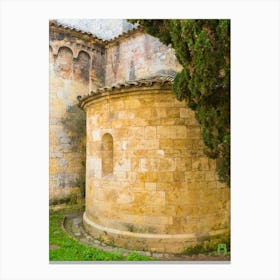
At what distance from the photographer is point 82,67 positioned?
277 inches

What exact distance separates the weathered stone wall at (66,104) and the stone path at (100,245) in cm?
94

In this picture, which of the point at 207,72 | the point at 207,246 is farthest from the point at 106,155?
the point at 207,72

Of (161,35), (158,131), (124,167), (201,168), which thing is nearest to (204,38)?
A: (161,35)

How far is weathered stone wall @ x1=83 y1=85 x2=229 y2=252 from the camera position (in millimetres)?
4246

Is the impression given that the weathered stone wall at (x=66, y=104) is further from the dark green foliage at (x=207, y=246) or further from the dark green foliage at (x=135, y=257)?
the dark green foliage at (x=207, y=246)

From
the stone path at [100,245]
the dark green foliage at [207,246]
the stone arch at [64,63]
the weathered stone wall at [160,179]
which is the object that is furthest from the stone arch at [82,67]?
the dark green foliage at [207,246]

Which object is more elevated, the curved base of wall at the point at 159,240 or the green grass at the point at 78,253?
the curved base of wall at the point at 159,240

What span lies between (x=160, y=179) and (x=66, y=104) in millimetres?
3918

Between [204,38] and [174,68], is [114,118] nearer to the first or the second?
[204,38]

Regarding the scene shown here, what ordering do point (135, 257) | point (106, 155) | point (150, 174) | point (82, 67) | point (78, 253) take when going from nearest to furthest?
point (135, 257)
point (78, 253)
point (150, 174)
point (106, 155)
point (82, 67)

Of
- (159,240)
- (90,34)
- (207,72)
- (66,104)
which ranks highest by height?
(90,34)

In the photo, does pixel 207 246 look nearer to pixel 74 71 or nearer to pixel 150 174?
pixel 150 174

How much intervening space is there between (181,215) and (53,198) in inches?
146

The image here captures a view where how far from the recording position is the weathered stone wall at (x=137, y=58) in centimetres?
658
